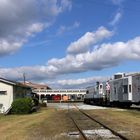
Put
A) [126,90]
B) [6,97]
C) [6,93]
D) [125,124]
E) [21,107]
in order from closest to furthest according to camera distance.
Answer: [125,124] → [21,107] → [126,90] → [6,97] → [6,93]

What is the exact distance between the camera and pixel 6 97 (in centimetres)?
5650

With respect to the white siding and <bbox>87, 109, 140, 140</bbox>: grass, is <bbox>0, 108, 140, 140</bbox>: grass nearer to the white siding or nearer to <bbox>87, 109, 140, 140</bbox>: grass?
<bbox>87, 109, 140, 140</bbox>: grass

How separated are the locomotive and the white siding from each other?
13.4m

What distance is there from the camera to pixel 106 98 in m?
64.9

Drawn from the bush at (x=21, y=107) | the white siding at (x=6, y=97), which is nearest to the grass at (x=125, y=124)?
the bush at (x=21, y=107)

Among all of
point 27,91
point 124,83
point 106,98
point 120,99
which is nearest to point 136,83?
point 124,83

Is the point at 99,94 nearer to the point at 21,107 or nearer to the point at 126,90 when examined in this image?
the point at 126,90

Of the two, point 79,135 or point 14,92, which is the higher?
point 14,92

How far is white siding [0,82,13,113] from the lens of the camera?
55.8 m

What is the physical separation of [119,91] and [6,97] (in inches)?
576

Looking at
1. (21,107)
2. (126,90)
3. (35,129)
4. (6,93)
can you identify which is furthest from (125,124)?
(6,93)

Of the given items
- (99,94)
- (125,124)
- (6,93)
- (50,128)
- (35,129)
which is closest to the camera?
(35,129)

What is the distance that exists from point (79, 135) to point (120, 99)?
33.6 metres

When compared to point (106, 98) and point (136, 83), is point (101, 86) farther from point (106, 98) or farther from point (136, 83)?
point (136, 83)
